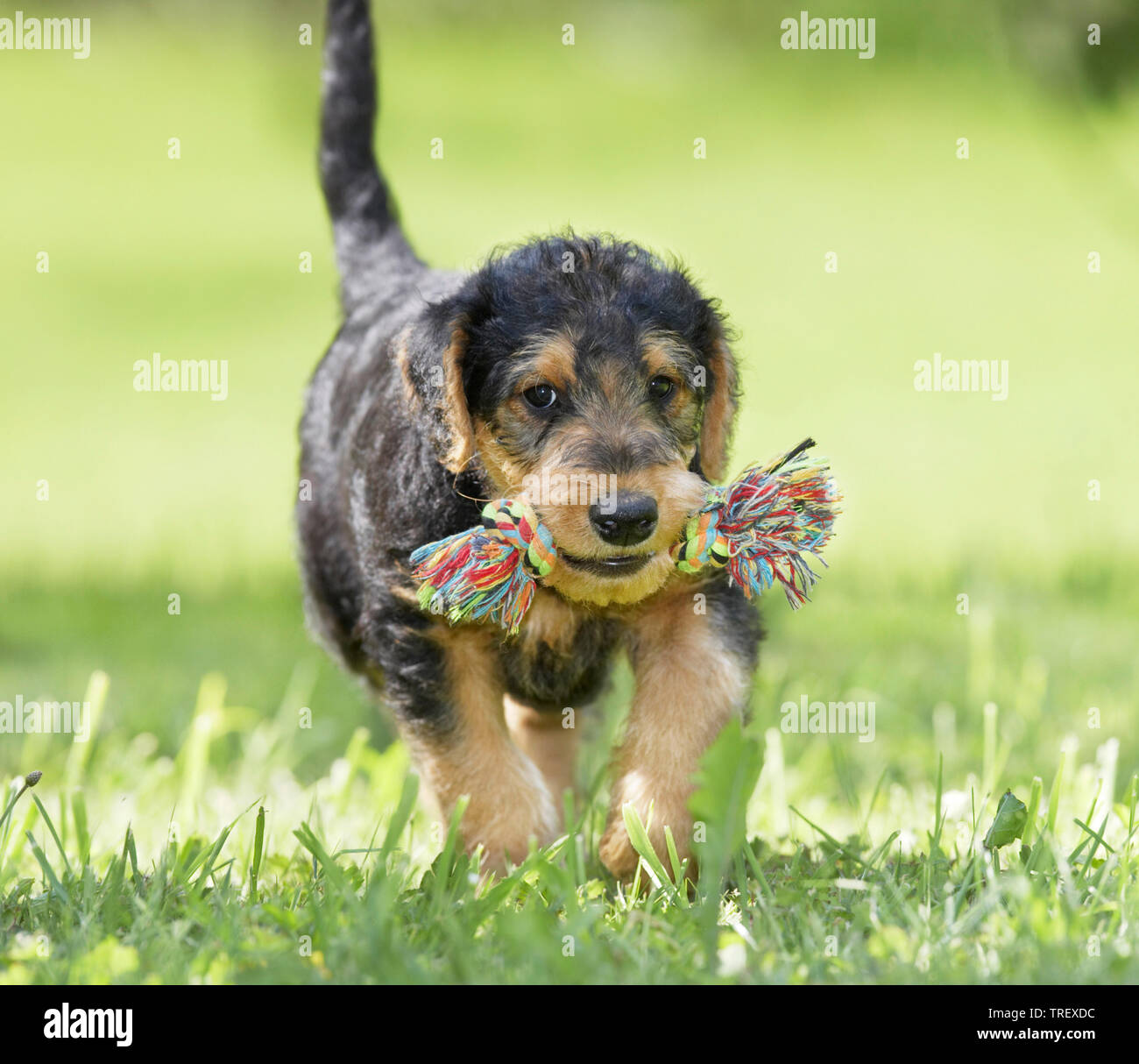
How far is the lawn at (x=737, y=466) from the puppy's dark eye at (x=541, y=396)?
0.78m

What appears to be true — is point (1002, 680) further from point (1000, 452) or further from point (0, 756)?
point (1000, 452)

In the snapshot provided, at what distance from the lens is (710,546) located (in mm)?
3506

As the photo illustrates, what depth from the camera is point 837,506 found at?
12.5 ft

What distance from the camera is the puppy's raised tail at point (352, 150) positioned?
549 cm

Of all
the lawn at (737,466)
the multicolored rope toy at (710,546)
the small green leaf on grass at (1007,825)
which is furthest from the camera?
the multicolored rope toy at (710,546)

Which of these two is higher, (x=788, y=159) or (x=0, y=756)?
(x=788, y=159)

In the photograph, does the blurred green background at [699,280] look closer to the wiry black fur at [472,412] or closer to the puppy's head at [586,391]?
the puppy's head at [586,391]

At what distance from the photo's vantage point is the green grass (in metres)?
2.72

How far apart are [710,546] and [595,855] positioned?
0.92 m

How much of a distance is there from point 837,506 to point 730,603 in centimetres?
38

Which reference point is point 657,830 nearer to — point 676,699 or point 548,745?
point 676,699

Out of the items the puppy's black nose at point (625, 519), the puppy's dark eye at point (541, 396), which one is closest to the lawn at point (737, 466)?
the puppy's black nose at point (625, 519)

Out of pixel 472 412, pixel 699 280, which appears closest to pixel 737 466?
pixel 699 280
